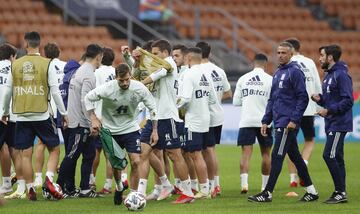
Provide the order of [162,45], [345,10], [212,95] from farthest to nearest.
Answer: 1. [345,10]
2. [212,95]
3. [162,45]

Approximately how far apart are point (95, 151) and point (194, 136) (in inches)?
66.2

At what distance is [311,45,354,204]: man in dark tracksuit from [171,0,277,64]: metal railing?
17.2 m

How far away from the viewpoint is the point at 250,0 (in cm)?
3788

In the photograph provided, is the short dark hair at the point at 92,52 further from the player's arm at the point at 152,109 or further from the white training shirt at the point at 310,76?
the white training shirt at the point at 310,76

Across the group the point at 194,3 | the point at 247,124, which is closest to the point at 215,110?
the point at 247,124

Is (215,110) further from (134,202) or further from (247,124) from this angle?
(134,202)

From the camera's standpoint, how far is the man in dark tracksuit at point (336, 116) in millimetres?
15031

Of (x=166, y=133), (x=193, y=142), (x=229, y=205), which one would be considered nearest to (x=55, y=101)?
(x=166, y=133)

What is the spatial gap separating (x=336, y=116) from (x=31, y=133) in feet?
15.3

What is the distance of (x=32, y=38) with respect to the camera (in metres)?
15.4

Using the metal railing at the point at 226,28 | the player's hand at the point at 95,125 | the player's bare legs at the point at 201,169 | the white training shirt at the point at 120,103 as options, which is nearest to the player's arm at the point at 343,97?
the player's bare legs at the point at 201,169

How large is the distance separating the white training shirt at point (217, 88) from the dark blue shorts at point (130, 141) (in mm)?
2138

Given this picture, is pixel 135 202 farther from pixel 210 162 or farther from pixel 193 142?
pixel 210 162

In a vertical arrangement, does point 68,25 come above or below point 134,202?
above
